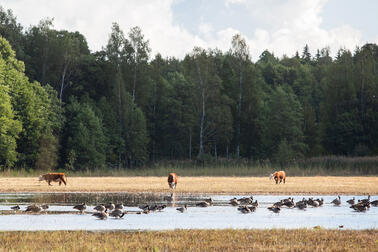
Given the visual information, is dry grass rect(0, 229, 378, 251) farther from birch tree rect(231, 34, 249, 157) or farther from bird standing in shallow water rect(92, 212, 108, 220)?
birch tree rect(231, 34, 249, 157)

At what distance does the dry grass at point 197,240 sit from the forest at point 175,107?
208 feet

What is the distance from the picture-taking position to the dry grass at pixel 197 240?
15375 millimetres

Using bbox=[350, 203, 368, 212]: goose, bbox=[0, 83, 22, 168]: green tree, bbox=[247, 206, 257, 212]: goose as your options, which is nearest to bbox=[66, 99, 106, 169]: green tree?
bbox=[0, 83, 22, 168]: green tree

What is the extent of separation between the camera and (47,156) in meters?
74.4

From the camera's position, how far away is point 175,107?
97688mm

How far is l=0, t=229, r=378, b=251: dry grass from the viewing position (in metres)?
15.4

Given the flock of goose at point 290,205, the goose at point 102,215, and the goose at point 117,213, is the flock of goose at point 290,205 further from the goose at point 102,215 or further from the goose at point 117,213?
the goose at point 102,215

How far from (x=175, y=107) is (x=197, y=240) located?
81.4 m

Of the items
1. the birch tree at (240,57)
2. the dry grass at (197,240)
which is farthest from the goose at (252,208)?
the birch tree at (240,57)

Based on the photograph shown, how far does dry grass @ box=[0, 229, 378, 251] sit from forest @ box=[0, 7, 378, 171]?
63463 mm

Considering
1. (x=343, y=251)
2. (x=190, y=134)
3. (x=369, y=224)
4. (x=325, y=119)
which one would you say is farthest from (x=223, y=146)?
(x=343, y=251)

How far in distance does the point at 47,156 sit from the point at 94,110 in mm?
16013

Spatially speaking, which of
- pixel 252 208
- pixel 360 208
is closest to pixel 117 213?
pixel 252 208

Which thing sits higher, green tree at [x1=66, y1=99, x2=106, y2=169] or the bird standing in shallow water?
green tree at [x1=66, y1=99, x2=106, y2=169]
